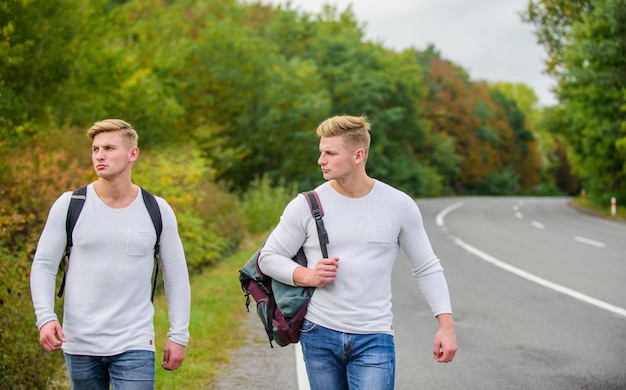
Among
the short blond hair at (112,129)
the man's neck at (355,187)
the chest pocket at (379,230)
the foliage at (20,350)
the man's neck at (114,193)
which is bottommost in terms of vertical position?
the foliage at (20,350)

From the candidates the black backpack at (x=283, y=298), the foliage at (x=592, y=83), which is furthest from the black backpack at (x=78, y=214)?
the foliage at (x=592, y=83)

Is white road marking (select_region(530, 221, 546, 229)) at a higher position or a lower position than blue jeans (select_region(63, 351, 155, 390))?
lower

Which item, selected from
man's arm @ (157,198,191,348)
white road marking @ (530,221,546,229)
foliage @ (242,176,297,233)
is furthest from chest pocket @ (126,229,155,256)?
white road marking @ (530,221,546,229)

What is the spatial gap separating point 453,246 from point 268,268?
50.9ft

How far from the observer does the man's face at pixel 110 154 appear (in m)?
3.68

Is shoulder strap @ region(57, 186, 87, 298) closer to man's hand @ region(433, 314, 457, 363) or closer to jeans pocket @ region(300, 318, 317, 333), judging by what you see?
jeans pocket @ region(300, 318, 317, 333)

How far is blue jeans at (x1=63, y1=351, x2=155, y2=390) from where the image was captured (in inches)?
142

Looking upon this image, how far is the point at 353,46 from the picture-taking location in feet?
167

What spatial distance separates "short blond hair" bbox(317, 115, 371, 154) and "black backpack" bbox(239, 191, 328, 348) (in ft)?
0.98

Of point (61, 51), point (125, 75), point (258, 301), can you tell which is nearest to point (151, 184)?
point (61, 51)

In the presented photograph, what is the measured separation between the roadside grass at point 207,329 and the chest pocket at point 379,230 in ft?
10.6

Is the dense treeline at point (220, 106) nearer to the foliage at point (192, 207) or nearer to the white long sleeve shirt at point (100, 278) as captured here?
the foliage at point (192, 207)

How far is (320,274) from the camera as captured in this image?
144 inches

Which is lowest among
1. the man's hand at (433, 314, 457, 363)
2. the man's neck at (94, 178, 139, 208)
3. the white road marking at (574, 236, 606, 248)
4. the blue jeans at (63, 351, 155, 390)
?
the white road marking at (574, 236, 606, 248)
